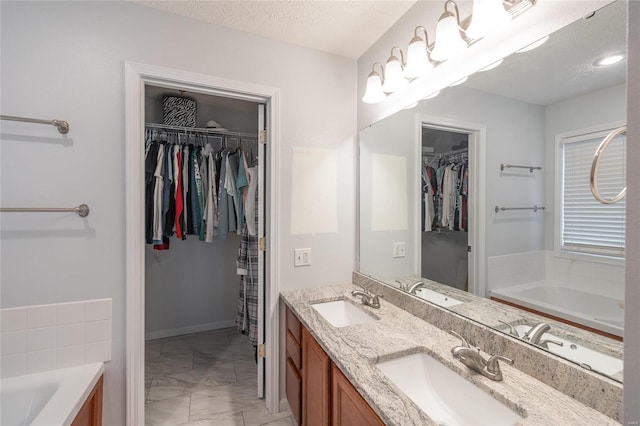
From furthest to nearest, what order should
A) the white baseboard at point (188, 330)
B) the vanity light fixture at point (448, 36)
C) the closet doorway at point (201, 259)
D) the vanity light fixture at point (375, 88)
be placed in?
1. the white baseboard at point (188, 330)
2. the closet doorway at point (201, 259)
3. the vanity light fixture at point (375, 88)
4. the vanity light fixture at point (448, 36)

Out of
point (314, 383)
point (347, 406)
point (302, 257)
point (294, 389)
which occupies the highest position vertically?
point (302, 257)

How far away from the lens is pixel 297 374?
5.22ft

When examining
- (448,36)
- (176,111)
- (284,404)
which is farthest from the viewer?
(176,111)

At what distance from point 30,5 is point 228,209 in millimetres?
1627

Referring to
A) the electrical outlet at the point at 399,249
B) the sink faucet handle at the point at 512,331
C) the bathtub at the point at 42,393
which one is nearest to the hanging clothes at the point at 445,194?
the electrical outlet at the point at 399,249

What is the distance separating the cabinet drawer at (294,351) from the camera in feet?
5.11

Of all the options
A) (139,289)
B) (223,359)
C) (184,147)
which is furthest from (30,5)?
(223,359)

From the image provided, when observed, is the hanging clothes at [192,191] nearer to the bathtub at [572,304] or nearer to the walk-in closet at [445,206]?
the walk-in closet at [445,206]

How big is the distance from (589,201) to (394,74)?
3.54 feet

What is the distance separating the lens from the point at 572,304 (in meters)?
0.91

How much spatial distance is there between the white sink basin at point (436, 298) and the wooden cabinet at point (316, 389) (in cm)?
61

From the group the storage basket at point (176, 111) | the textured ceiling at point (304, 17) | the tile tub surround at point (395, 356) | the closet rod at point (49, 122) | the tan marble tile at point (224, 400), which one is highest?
the textured ceiling at point (304, 17)

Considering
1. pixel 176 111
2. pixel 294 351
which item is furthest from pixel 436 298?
pixel 176 111

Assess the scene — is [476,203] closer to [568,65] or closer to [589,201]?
[589,201]
